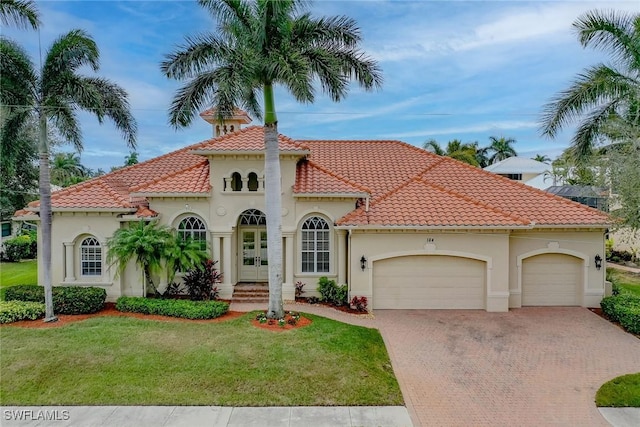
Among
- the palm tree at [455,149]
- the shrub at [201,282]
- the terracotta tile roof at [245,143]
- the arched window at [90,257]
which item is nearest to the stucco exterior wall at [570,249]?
the terracotta tile roof at [245,143]

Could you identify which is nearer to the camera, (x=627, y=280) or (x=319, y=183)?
(x=319, y=183)

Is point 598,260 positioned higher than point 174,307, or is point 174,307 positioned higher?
point 598,260

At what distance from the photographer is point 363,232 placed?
579 inches

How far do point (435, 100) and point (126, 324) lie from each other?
1981cm

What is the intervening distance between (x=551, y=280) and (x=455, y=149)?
3610 centimetres

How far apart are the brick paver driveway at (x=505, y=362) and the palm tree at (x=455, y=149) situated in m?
28.3

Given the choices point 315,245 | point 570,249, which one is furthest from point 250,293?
point 570,249

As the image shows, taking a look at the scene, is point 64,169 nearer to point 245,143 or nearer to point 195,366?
point 245,143

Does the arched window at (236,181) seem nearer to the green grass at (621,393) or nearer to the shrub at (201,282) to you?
the shrub at (201,282)

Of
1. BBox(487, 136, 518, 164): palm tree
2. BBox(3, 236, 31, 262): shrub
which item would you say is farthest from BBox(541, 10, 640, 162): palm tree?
BBox(487, 136, 518, 164): palm tree

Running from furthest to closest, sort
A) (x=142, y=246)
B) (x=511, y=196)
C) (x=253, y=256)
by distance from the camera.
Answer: (x=253, y=256), (x=511, y=196), (x=142, y=246)

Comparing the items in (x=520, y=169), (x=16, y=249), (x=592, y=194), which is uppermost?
(x=520, y=169)

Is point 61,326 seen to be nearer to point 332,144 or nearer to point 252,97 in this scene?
point 252,97

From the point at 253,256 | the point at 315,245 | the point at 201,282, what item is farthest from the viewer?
the point at 253,256
